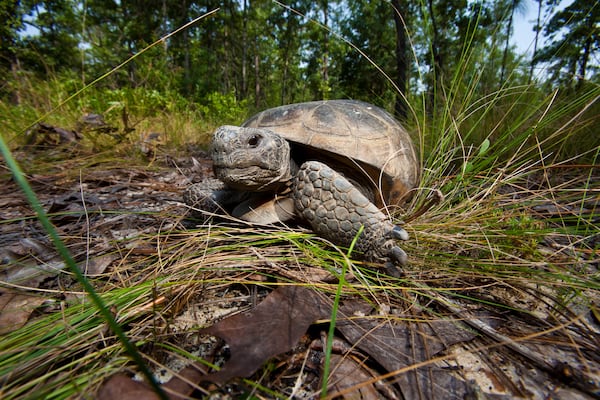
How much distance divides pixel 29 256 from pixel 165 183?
1394 mm

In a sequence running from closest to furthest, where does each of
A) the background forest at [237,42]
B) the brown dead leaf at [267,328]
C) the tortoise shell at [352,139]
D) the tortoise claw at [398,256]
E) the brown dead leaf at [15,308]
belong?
the brown dead leaf at [267,328]
the brown dead leaf at [15,308]
the tortoise claw at [398,256]
the tortoise shell at [352,139]
the background forest at [237,42]

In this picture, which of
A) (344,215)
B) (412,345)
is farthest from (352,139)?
(412,345)

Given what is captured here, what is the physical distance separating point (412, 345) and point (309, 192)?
81cm

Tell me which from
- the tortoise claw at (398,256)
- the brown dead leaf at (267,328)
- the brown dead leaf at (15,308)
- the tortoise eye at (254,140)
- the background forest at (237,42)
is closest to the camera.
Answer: the brown dead leaf at (267,328)

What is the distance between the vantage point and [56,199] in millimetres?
1917

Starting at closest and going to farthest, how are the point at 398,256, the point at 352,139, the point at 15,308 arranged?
the point at 15,308 → the point at 398,256 → the point at 352,139

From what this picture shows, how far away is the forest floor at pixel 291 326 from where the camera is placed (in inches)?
27.1

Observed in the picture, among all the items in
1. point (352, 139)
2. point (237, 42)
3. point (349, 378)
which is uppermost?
point (237, 42)

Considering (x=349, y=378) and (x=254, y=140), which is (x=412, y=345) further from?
(x=254, y=140)

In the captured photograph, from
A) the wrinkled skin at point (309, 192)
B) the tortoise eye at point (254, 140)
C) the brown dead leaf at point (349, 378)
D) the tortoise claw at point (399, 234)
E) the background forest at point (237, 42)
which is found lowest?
the brown dead leaf at point (349, 378)

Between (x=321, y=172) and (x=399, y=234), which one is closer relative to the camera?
(x=399, y=234)

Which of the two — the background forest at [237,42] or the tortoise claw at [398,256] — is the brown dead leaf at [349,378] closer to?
the tortoise claw at [398,256]

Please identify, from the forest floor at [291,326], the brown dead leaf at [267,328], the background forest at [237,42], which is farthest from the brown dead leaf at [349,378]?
the background forest at [237,42]

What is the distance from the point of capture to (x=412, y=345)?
2.73ft
